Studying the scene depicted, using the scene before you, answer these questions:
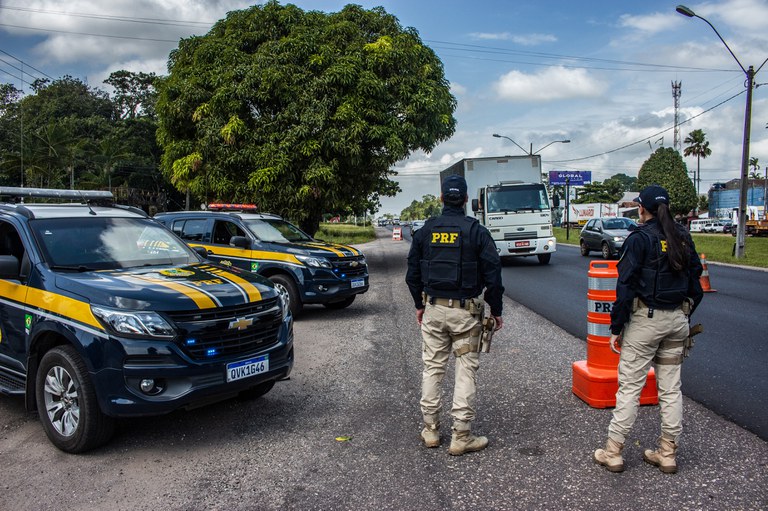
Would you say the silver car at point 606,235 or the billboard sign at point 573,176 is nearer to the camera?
the silver car at point 606,235

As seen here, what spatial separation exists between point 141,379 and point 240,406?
56.9 inches

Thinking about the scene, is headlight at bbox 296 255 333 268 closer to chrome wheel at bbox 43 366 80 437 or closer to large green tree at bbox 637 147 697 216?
chrome wheel at bbox 43 366 80 437

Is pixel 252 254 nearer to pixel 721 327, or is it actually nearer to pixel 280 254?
pixel 280 254

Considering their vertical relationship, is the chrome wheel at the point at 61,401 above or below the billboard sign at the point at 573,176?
below

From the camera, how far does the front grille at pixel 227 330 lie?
4148mm

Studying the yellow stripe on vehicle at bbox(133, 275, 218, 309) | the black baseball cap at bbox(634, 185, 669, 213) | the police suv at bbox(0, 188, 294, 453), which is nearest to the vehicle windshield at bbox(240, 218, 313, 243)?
the police suv at bbox(0, 188, 294, 453)

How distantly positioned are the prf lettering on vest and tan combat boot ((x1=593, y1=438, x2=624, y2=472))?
1657 mm

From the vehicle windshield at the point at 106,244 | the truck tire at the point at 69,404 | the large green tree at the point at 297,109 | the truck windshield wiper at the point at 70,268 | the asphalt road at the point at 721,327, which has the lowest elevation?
the asphalt road at the point at 721,327

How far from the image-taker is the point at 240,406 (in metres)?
5.26

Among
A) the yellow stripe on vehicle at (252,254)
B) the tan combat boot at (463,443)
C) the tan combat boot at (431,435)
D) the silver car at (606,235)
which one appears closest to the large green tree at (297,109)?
the yellow stripe on vehicle at (252,254)

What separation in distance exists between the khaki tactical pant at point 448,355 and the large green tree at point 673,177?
75.5 m

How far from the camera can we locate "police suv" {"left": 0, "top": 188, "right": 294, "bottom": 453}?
13.1ft

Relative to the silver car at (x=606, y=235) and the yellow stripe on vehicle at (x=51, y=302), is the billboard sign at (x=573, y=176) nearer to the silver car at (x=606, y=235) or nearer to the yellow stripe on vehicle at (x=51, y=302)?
the silver car at (x=606, y=235)

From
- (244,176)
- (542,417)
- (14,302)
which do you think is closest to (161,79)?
(244,176)
